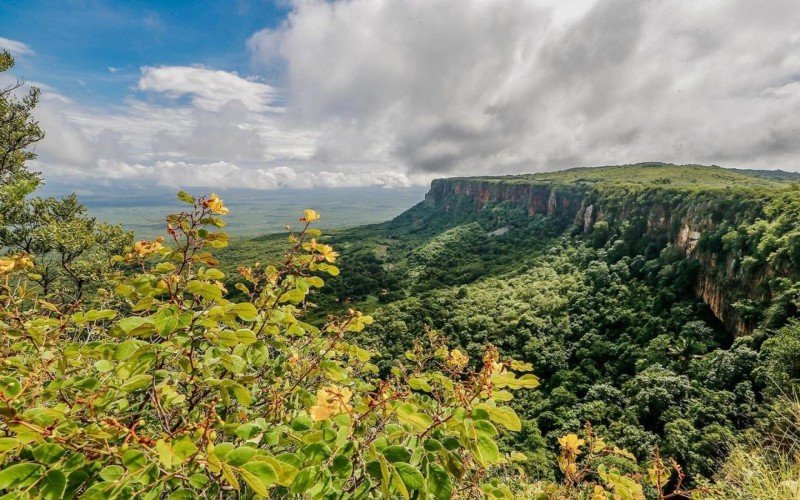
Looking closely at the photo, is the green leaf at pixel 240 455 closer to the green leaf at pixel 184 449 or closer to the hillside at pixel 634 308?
the green leaf at pixel 184 449

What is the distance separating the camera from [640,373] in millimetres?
36062

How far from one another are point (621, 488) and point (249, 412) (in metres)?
2.62

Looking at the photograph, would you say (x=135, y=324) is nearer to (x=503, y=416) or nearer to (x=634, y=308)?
(x=503, y=416)

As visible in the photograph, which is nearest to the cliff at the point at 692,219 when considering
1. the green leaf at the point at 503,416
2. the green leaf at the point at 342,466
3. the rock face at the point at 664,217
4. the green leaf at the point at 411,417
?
the rock face at the point at 664,217

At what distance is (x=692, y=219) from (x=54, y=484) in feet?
198

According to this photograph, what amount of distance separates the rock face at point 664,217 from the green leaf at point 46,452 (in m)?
46.3

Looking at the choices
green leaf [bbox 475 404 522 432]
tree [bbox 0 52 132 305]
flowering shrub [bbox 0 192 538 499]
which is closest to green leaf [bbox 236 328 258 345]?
flowering shrub [bbox 0 192 538 499]

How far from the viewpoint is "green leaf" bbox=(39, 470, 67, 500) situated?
145cm

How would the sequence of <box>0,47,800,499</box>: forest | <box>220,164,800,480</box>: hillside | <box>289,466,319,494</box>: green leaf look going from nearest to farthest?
<box>289,466,319,494</box>: green leaf
<box>0,47,800,499</box>: forest
<box>220,164,800,480</box>: hillside

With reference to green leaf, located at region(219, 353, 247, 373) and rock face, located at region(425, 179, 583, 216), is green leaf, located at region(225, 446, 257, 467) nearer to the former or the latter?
green leaf, located at region(219, 353, 247, 373)

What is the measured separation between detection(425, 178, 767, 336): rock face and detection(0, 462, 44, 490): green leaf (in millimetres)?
46340

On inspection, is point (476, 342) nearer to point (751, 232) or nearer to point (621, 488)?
point (751, 232)

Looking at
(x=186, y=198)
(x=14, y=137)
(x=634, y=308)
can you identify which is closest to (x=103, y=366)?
(x=186, y=198)

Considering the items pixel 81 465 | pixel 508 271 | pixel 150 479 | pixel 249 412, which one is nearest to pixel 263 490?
pixel 150 479
